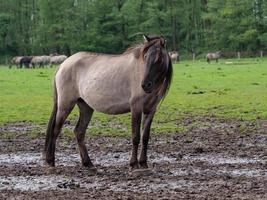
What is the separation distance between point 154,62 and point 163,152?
107 inches

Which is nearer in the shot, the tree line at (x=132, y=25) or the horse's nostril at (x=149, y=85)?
the horse's nostril at (x=149, y=85)

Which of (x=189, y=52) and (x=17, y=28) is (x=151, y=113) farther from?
(x=17, y=28)

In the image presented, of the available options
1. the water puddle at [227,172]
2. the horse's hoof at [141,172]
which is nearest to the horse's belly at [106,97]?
the horse's hoof at [141,172]

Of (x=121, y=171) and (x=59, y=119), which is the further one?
(x=59, y=119)

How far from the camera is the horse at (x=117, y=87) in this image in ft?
32.3

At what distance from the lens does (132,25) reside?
87062 millimetres

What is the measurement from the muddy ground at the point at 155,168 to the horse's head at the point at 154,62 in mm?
1480

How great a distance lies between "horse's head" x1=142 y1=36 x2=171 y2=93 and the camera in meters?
9.69

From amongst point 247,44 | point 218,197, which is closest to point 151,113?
point 218,197

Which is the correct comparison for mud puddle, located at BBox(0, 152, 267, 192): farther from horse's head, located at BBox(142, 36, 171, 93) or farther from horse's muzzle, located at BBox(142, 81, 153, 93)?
horse's head, located at BBox(142, 36, 171, 93)

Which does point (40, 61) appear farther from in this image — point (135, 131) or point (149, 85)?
point (149, 85)

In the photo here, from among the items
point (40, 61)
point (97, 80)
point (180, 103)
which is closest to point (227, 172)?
point (97, 80)

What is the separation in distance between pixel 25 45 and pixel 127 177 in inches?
3334

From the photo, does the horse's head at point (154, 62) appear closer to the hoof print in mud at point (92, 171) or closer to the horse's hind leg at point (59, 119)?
the hoof print in mud at point (92, 171)
